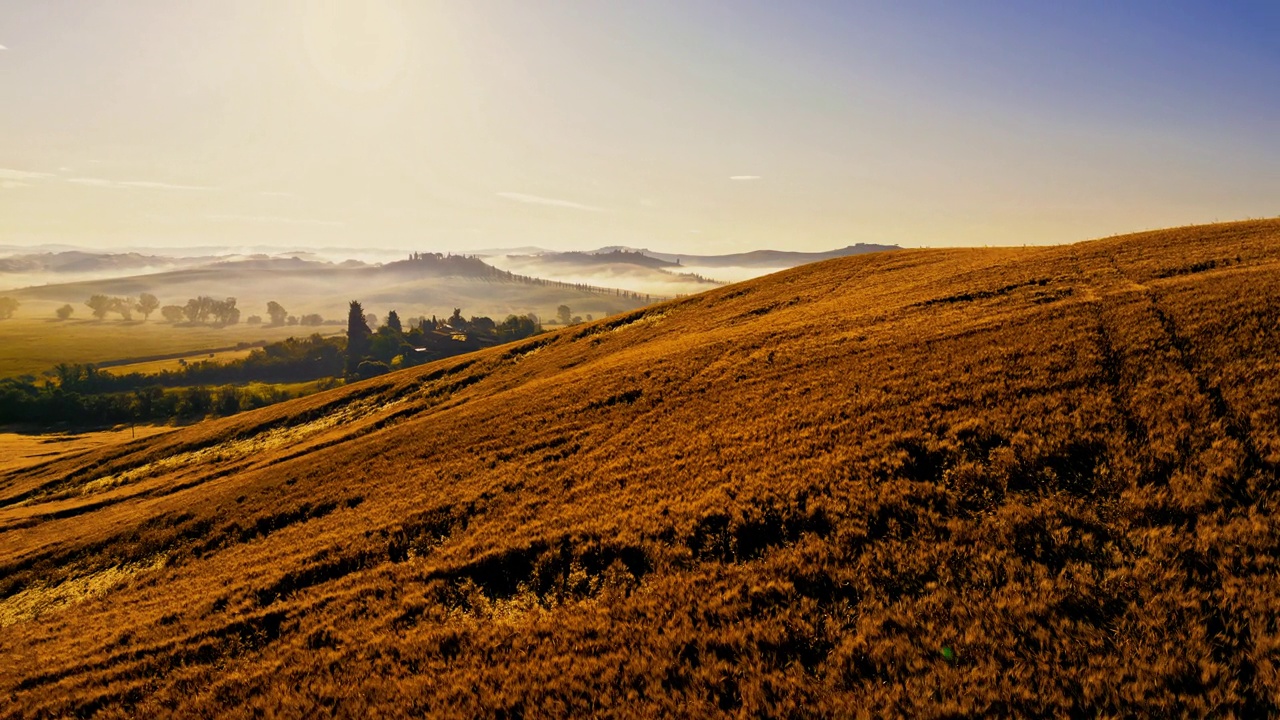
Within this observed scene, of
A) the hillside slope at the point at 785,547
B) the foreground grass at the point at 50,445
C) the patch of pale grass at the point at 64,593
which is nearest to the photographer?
the hillside slope at the point at 785,547

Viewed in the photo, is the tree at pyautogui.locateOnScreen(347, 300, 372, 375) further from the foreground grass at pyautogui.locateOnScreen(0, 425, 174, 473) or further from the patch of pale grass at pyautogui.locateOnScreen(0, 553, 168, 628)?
the patch of pale grass at pyautogui.locateOnScreen(0, 553, 168, 628)

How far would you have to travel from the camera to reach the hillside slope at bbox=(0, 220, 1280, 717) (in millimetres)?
8711

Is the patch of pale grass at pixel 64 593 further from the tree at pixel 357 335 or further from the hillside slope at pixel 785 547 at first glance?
the tree at pixel 357 335

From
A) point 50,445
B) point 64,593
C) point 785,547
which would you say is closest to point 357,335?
point 50,445

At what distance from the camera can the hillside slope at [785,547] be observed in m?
8.71

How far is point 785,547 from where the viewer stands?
12641mm

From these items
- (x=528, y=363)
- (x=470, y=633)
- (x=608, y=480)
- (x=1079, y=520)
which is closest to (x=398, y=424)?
(x=528, y=363)

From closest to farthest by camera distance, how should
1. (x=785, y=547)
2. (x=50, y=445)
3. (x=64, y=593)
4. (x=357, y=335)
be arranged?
1. (x=785, y=547)
2. (x=64, y=593)
3. (x=50, y=445)
4. (x=357, y=335)

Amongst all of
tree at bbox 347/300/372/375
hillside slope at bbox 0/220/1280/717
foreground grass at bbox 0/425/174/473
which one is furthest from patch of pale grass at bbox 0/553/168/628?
tree at bbox 347/300/372/375

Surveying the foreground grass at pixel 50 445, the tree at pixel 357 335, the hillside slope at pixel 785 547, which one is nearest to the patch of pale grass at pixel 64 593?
the hillside slope at pixel 785 547

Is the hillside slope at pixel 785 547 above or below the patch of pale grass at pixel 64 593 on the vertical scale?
above

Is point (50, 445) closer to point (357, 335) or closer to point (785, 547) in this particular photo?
point (357, 335)

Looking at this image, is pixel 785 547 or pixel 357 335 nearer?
pixel 785 547

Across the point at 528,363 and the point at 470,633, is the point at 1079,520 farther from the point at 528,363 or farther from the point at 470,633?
the point at 528,363
